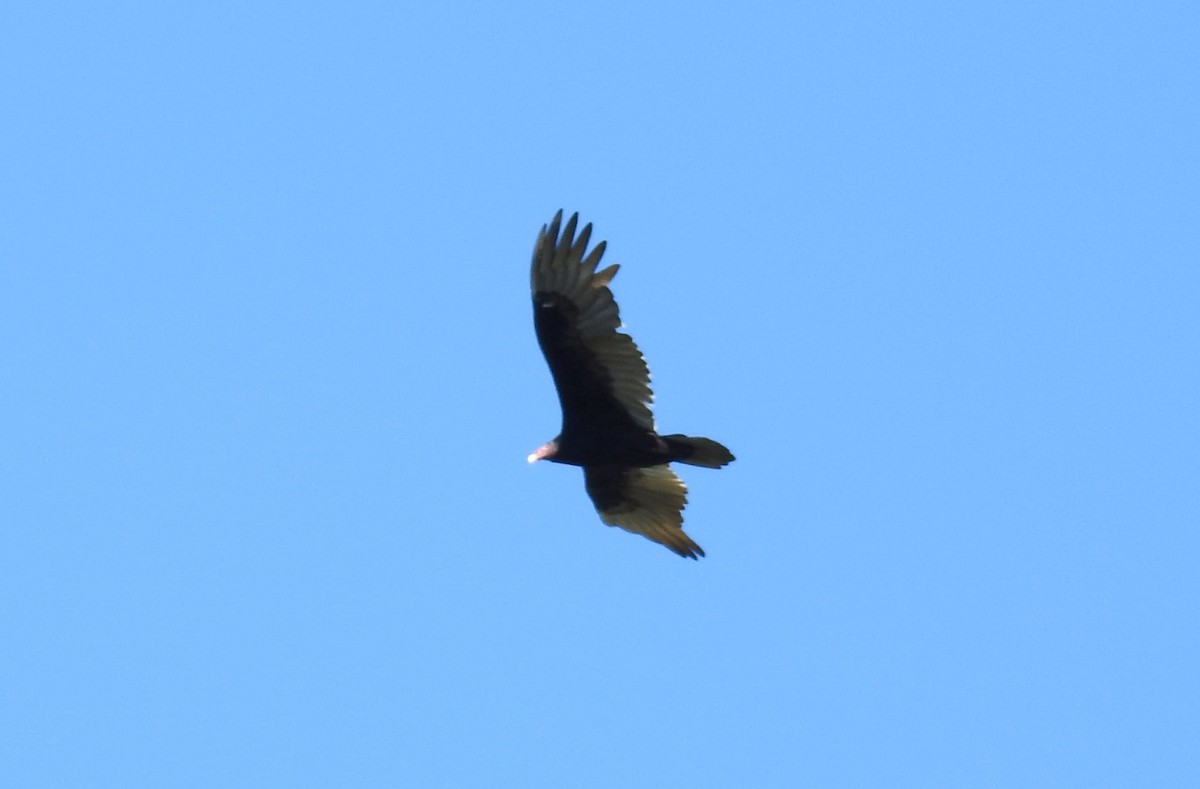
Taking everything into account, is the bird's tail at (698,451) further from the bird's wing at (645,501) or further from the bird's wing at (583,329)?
the bird's wing at (645,501)

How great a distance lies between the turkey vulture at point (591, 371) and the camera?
50.0 feet

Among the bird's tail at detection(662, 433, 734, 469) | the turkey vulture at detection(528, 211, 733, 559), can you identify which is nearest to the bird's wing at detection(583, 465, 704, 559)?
the turkey vulture at detection(528, 211, 733, 559)

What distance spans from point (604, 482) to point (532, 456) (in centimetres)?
93

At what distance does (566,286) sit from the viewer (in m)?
15.2

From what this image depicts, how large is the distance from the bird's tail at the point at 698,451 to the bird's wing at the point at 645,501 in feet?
2.98

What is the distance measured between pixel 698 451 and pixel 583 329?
4.21ft

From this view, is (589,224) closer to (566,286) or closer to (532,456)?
(566,286)

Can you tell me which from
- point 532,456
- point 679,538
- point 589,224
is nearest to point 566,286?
point 589,224

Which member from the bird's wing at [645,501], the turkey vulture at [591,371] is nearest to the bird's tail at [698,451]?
the turkey vulture at [591,371]

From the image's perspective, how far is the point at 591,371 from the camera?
50.8 feet

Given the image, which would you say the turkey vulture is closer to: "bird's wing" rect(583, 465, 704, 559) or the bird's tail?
the bird's tail

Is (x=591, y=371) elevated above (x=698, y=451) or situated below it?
above

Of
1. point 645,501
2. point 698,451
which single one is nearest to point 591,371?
point 698,451

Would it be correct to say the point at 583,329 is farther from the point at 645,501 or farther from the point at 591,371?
the point at 645,501
